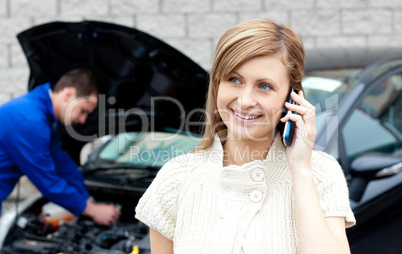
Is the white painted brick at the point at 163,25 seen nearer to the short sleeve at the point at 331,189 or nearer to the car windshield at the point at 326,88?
the car windshield at the point at 326,88

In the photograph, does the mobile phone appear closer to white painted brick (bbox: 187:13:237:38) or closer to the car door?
the car door

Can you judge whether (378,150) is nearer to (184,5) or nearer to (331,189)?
(331,189)

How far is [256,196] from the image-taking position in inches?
60.6

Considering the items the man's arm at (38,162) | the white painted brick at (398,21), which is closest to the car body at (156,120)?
the man's arm at (38,162)

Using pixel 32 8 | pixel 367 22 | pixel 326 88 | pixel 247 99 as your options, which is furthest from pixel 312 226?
pixel 32 8

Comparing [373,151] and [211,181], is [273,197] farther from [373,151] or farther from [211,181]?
[373,151]

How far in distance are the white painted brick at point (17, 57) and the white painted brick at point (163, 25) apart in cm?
147

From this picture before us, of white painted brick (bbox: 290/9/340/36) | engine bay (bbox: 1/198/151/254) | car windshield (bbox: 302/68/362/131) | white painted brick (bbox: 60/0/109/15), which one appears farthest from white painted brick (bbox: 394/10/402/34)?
engine bay (bbox: 1/198/151/254)

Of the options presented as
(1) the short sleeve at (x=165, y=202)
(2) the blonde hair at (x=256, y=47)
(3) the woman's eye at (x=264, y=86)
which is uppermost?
(2) the blonde hair at (x=256, y=47)

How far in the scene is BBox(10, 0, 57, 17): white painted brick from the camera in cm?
679

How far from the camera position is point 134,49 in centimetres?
319

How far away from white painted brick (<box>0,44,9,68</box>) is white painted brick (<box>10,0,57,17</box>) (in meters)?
0.40

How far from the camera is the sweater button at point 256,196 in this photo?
1.53 meters

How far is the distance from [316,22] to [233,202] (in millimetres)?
5534
